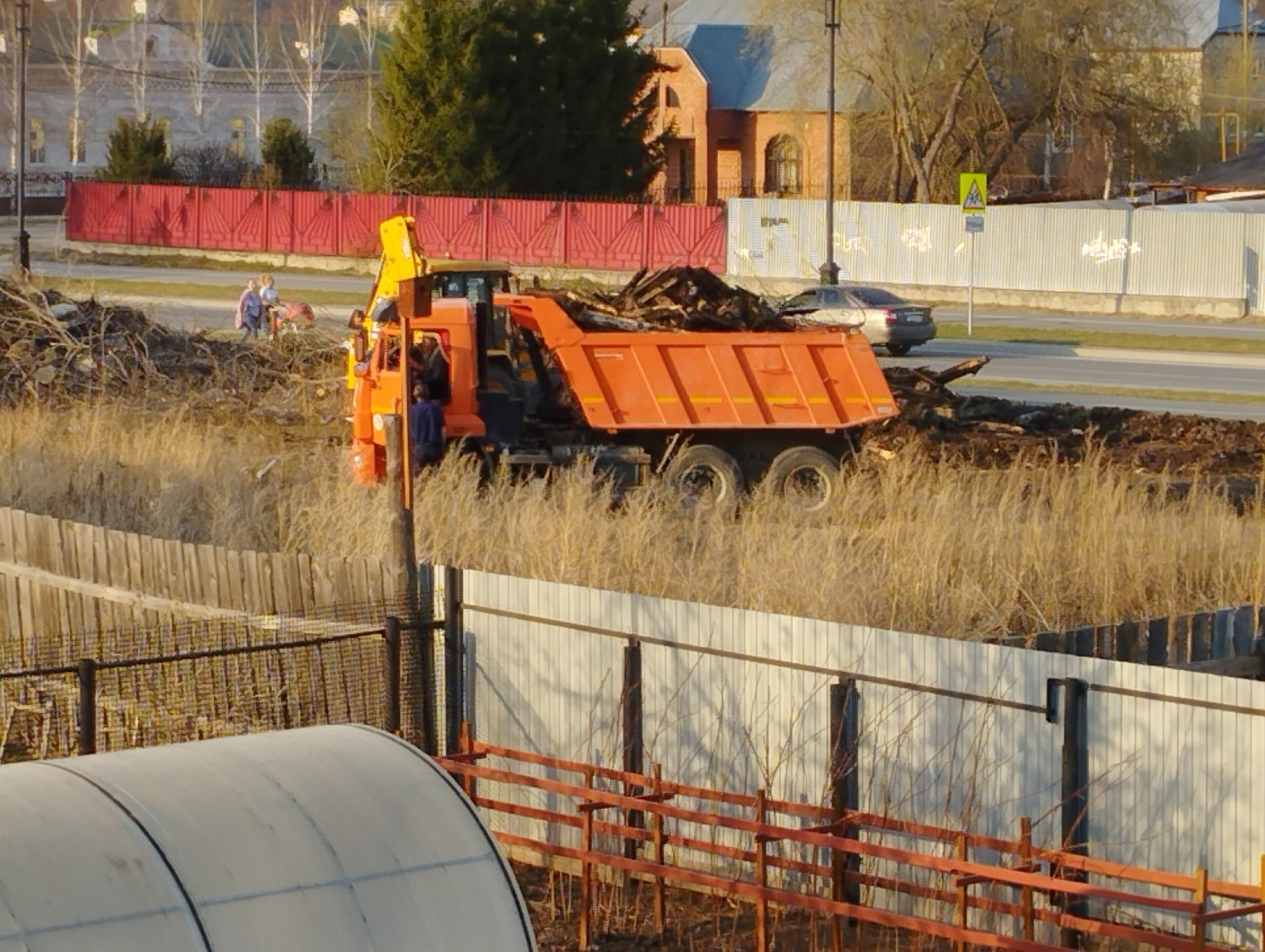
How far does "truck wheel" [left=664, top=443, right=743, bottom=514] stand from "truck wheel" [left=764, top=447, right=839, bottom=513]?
35 centimetres

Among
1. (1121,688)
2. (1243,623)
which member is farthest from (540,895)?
(1243,623)

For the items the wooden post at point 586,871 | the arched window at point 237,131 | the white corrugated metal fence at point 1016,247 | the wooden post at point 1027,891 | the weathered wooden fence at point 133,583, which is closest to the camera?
the wooden post at point 1027,891

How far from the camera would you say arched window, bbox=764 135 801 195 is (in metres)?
69.0

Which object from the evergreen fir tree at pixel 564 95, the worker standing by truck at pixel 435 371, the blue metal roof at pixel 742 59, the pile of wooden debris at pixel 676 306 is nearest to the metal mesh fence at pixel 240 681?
the worker standing by truck at pixel 435 371

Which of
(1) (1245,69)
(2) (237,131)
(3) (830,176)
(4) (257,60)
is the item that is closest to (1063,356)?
(3) (830,176)

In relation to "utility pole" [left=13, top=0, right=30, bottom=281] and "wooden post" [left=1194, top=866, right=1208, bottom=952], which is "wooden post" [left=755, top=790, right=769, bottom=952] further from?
"utility pole" [left=13, top=0, right=30, bottom=281]

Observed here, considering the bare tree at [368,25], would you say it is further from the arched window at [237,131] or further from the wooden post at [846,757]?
the wooden post at [846,757]

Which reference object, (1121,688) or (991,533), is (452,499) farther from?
(1121,688)

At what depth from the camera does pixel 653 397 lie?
1941 cm

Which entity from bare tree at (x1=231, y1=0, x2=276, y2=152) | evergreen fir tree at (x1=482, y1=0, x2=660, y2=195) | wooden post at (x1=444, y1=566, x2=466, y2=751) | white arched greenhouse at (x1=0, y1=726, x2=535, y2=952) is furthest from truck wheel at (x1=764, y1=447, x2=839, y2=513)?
bare tree at (x1=231, y1=0, x2=276, y2=152)

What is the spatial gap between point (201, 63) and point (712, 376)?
75.3 metres

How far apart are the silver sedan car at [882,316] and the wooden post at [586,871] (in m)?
26.3

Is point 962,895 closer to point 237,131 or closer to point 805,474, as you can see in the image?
point 805,474

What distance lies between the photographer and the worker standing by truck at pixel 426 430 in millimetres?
17859
